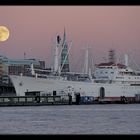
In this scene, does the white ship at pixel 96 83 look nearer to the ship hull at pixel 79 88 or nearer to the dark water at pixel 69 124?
the ship hull at pixel 79 88

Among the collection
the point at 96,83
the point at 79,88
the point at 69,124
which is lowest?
the point at 69,124

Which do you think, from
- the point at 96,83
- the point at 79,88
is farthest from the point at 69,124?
the point at 96,83

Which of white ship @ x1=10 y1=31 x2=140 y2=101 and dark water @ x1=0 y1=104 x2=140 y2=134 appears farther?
white ship @ x1=10 y1=31 x2=140 y2=101

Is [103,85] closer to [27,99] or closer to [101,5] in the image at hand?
[27,99]

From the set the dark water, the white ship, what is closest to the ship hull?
the white ship

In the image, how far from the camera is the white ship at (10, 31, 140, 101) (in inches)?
1491

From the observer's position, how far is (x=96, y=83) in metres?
38.8

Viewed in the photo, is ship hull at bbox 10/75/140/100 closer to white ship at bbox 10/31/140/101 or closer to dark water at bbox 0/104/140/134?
white ship at bbox 10/31/140/101

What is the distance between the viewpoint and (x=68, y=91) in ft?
121

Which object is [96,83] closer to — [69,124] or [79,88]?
[79,88]

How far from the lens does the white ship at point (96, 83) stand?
124ft

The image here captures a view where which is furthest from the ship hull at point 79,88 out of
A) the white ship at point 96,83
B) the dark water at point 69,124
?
the dark water at point 69,124
